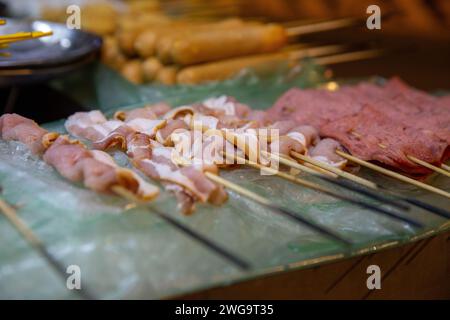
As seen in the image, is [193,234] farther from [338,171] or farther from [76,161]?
[338,171]

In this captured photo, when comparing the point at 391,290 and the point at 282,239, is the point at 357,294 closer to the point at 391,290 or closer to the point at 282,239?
the point at 391,290

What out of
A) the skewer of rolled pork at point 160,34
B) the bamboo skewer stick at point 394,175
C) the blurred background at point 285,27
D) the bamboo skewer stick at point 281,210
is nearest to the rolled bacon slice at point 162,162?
the bamboo skewer stick at point 281,210

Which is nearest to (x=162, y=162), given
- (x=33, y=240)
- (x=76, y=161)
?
(x=76, y=161)

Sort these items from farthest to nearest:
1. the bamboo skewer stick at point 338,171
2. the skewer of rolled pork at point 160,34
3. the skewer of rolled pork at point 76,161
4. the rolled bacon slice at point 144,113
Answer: the skewer of rolled pork at point 160,34 → the rolled bacon slice at point 144,113 → the bamboo skewer stick at point 338,171 → the skewer of rolled pork at point 76,161

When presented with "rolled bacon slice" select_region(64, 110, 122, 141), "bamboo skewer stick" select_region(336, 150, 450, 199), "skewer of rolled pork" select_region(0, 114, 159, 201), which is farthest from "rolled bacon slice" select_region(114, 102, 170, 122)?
"bamboo skewer stick" select_region(336, 150, 450, 199)

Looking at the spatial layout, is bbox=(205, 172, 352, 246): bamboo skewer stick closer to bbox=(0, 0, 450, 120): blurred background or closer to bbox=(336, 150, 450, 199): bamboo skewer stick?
bbox=(336, 150, 450, 199): bamboo skewer stick

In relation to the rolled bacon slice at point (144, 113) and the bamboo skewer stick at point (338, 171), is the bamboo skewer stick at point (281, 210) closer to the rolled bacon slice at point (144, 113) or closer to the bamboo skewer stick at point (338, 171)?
the bamboo skewer stick at point (338, 171)
